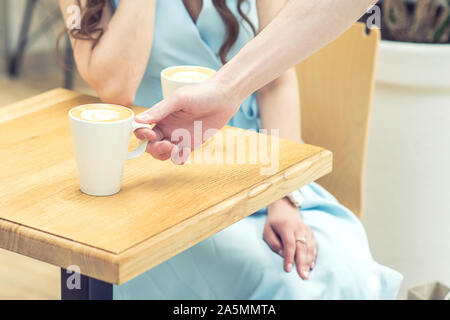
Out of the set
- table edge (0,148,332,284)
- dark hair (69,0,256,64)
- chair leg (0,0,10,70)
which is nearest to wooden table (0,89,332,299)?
table edge (0,148,332,284)

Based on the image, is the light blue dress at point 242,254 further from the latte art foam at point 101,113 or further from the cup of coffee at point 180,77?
the latte art foam at point 101,113

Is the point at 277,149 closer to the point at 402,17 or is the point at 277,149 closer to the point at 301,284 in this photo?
the point at 301,284

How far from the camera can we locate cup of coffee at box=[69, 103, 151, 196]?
2.80ft

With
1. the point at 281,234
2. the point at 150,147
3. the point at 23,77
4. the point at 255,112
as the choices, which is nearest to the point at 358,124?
the point at 255,112

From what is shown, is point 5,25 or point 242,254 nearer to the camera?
point 242,254

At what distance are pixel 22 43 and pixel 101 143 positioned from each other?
10.0ft

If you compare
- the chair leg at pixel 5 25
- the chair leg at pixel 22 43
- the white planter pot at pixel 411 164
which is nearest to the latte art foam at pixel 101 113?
the white planter pot at pixel 411 164

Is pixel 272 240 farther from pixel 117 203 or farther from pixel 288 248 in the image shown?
pixel 117 203

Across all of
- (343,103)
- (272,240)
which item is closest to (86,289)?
(272,240)

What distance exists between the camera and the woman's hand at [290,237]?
1210mm

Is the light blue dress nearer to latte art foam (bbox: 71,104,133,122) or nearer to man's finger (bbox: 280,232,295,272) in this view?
man's finger (bbox: 280,232,295,272)

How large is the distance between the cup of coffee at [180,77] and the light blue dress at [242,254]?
229mm

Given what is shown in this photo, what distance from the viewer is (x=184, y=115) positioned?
967mm

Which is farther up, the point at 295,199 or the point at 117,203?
the point at 117,203
